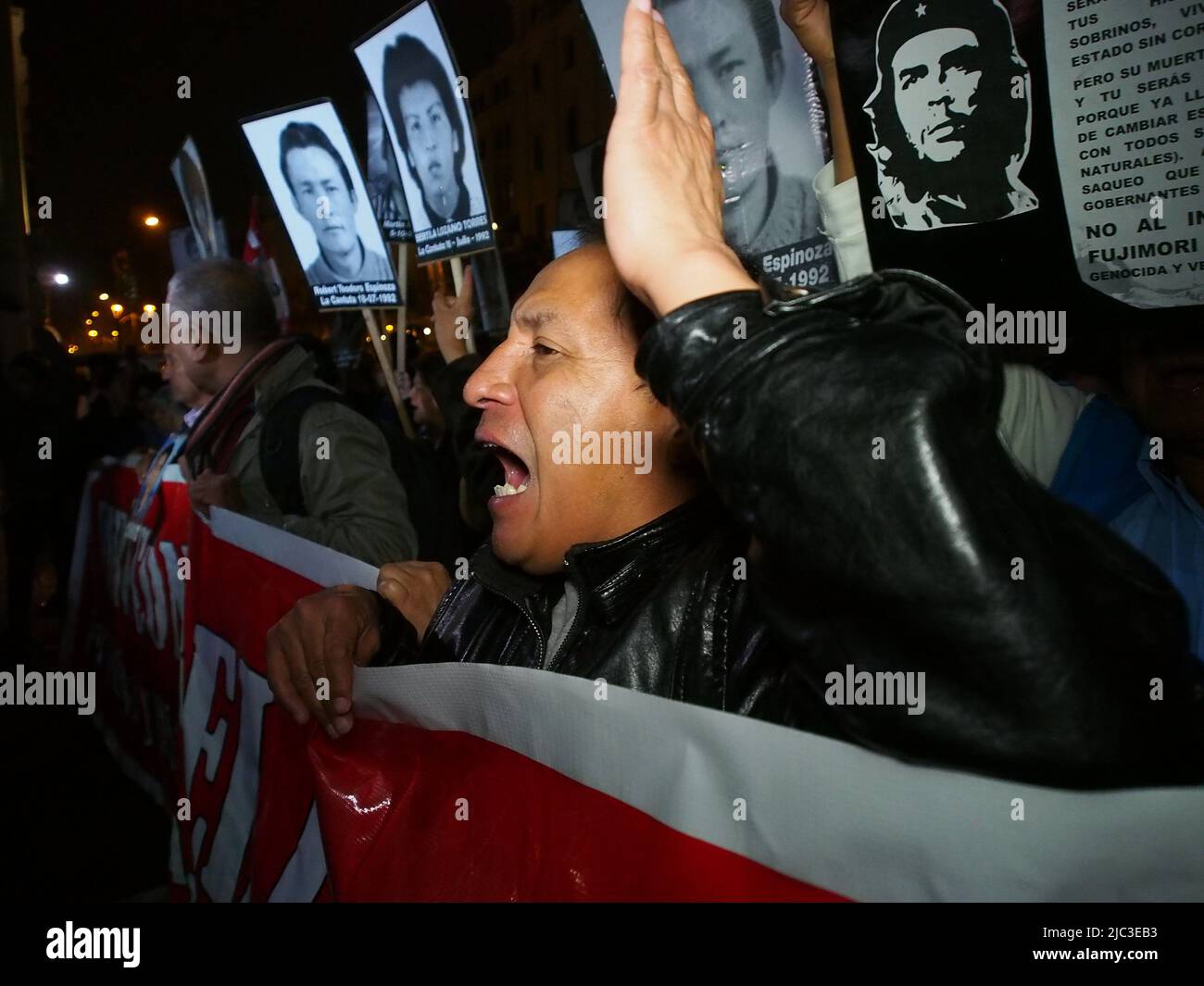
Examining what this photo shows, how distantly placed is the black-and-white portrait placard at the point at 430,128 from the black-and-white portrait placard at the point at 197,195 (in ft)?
8.62

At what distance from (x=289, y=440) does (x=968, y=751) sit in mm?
2629

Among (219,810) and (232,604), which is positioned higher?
(232,604)

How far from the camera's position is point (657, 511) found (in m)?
1.51

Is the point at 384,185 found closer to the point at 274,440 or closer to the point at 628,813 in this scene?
the point at 274,440

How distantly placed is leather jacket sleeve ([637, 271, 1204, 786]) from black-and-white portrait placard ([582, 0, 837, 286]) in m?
1.39

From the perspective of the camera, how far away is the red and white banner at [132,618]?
12.0 feet

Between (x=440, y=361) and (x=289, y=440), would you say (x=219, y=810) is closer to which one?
(x=289, y=440)

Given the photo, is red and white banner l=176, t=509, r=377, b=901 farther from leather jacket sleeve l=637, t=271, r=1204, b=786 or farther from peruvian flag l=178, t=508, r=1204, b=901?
leather jacket sleeve l=637, t=271, r=1204, b=786

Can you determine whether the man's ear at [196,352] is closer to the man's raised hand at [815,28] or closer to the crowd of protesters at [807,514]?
the crowd of protesters at [807,514]

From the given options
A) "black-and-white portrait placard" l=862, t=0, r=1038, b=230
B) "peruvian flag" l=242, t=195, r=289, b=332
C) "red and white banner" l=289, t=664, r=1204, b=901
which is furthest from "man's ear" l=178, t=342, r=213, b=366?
"peruvian flag" l=242, t=195, r=289, b=332

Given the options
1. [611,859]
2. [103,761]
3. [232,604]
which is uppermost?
[232,604]

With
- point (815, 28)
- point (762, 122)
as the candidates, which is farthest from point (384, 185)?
point (815, 28)

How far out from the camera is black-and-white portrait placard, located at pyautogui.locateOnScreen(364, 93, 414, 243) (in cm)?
493

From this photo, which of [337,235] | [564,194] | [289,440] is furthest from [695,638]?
[564,194]
